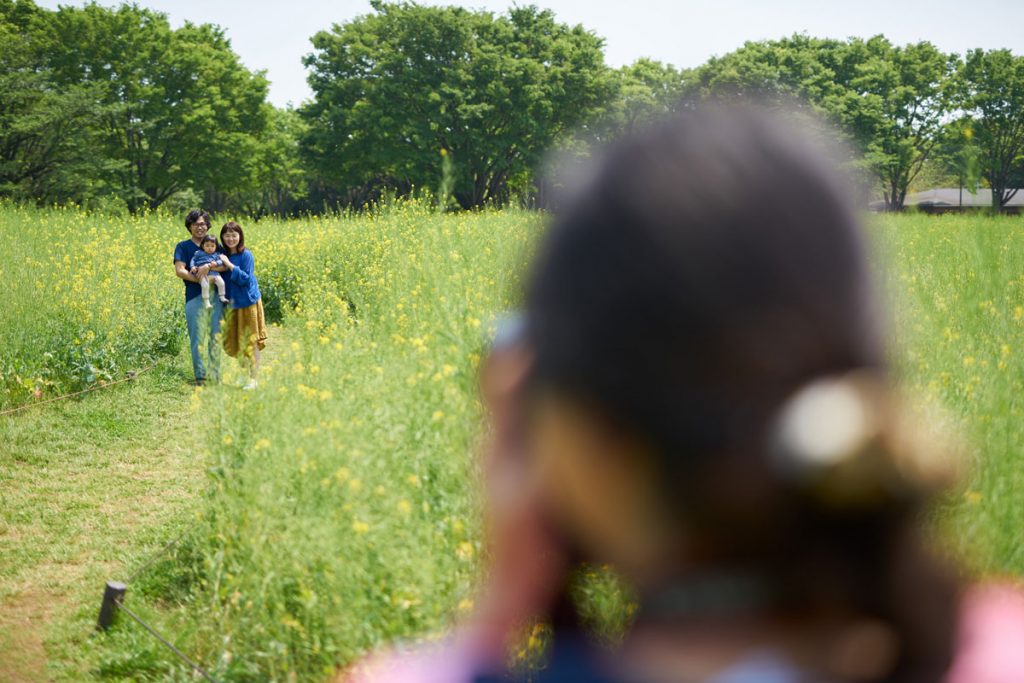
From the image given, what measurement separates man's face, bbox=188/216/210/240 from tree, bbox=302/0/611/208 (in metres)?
27.8

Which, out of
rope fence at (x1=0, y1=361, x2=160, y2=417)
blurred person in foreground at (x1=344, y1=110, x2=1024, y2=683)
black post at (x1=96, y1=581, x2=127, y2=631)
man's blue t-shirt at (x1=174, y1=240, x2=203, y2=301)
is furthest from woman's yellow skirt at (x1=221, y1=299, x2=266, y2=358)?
blurred person in foreground at (x1=344, y1=110, x2=1024, y2=683)

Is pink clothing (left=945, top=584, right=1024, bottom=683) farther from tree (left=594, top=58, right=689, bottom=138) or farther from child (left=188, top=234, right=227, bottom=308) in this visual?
tree (left=594, top=58, right=689, bottom=138)

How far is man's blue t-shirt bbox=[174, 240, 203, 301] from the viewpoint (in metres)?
8.70

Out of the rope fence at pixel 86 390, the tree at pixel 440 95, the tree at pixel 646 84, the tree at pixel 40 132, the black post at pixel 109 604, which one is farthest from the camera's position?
the tree at pixel 646 84

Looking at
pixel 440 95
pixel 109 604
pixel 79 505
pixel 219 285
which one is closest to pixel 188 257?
pixel 219 285

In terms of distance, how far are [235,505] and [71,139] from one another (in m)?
28.5

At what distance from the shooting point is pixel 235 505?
12.0 feet

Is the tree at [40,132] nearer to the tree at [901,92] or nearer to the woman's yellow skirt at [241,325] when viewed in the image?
the woman's yellow skirt at [241,325]

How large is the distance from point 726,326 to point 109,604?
13.7 ft

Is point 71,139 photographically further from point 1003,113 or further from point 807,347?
point 1003,113

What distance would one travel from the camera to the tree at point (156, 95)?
33031 mm

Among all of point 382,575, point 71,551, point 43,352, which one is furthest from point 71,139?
point 382,575

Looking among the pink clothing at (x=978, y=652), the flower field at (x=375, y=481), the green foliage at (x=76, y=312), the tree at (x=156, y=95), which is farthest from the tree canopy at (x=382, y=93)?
the pink clothing at (x=978, y=652)

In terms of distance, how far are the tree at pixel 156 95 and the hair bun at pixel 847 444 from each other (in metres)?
34.3
